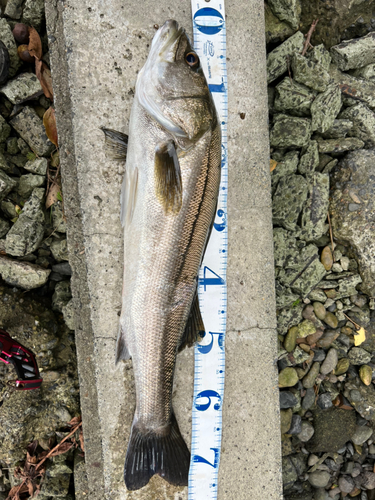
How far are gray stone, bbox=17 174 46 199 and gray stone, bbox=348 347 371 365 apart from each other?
3.26 metres

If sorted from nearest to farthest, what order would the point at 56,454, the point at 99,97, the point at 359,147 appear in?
the point at 99,97 → the point at 56,454 → the point at 359,147

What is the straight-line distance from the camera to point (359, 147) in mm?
3271

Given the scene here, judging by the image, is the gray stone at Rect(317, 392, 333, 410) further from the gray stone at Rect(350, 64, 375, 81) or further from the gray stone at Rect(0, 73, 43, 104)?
the gray stone at Rect(0, 73, 43, 104)

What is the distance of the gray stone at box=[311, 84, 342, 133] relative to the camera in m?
3.10

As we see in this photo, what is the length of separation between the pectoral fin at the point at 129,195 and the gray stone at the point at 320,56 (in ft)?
6.71

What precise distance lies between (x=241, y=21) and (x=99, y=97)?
1331 millimetres

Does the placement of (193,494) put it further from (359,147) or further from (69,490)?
(359,147)

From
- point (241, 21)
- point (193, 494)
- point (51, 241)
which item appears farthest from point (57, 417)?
point (241, 21)

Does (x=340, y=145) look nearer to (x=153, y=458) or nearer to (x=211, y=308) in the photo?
(x=211, y=308)

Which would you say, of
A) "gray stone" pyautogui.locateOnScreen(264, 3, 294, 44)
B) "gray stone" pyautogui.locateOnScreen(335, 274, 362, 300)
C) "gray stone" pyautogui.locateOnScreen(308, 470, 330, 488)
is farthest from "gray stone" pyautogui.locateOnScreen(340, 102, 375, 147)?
"gray stone" pyautogui.locateOnScreen(308, 470, 330, 488)

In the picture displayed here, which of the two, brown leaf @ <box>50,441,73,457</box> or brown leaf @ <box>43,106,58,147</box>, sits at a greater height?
brown leaf @ <box>43,106,58,147</box>

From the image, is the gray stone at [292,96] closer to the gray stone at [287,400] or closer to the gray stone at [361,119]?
the gray stone at [361,119]

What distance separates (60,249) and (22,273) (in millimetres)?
368

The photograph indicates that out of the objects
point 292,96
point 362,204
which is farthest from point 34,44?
point 362,204
